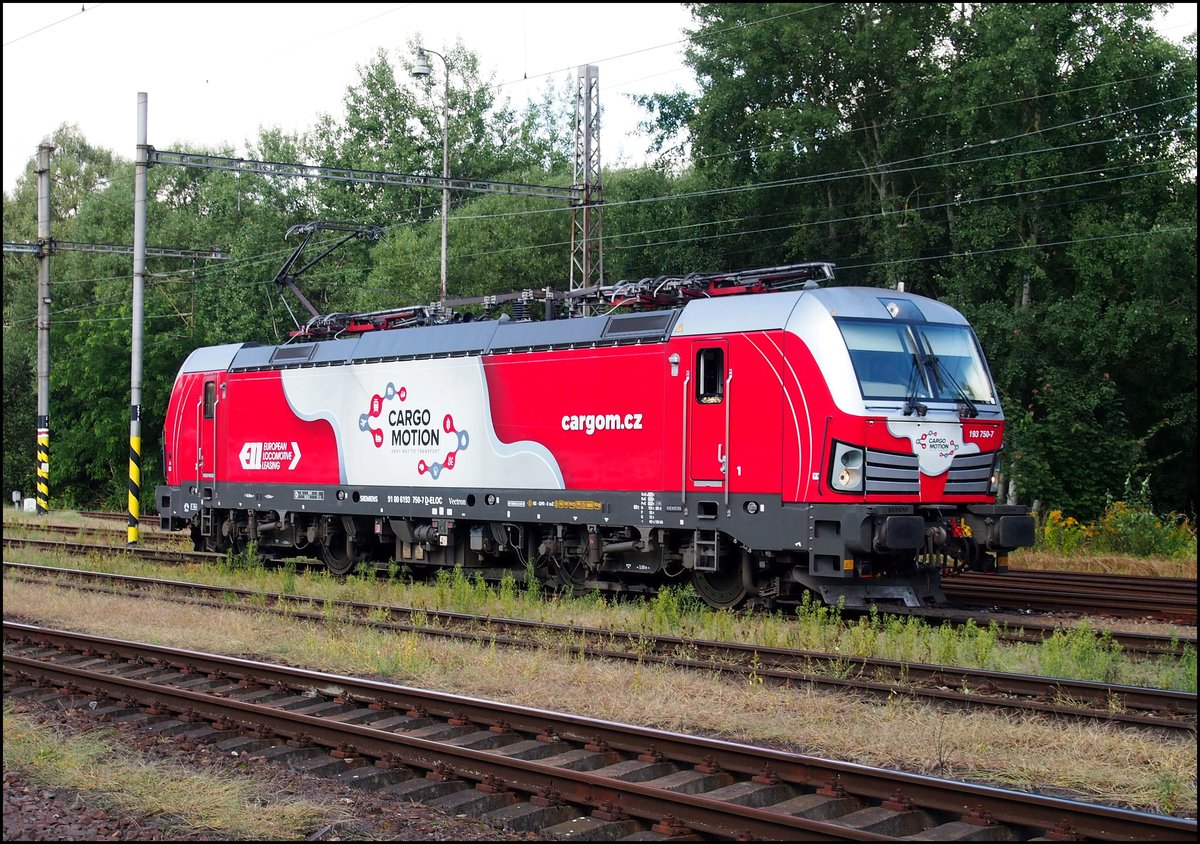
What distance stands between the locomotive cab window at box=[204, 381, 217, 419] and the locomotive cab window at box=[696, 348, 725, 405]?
35.1ft

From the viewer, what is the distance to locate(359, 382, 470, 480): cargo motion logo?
17.2 m

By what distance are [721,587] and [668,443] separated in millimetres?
1859

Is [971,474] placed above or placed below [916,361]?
below

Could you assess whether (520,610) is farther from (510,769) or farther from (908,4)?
(908,4)

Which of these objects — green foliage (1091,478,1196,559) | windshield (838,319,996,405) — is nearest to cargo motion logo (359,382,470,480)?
windshield (838,319,996,405)

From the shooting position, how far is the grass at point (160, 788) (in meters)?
6.80

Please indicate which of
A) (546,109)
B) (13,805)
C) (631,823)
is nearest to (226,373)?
(13,805)

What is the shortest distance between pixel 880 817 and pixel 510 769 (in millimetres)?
2290

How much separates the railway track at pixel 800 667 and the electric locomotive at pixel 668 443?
1.77 metres

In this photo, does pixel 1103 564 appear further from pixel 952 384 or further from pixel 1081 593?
pixel 952 384

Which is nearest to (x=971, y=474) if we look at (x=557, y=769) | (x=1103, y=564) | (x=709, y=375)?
(x=709, y=375)

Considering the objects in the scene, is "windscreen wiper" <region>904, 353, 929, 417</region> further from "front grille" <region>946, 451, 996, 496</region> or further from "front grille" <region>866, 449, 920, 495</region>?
"front grille" <region>946, 451, 996, 496</region>

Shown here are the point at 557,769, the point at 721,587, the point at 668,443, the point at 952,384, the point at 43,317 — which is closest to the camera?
the point at 557,769

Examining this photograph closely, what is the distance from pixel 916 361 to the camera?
44.4 ft
